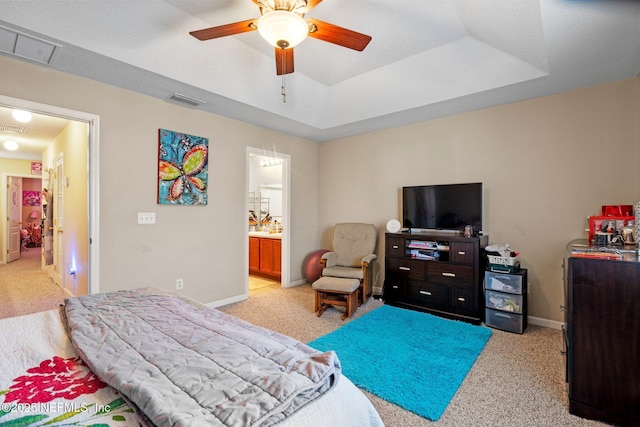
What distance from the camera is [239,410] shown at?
0.76 meters

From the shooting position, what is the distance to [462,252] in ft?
11.1

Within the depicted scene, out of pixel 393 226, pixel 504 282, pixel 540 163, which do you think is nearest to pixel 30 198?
pixel 393 226

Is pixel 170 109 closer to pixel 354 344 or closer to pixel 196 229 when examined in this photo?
pixel 196 229

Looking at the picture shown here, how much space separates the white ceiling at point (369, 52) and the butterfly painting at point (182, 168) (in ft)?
1.47

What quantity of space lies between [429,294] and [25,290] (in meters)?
5.84

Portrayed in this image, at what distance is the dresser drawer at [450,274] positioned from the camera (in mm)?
3334

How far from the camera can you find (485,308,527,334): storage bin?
9.93 ft

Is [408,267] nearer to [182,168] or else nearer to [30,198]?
[182,168]

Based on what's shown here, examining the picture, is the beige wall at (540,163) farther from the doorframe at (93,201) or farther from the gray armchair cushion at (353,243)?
the doorframe at (93,201)

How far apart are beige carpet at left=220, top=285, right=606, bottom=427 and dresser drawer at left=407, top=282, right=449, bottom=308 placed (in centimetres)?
A: 59

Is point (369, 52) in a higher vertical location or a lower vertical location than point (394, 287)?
higher

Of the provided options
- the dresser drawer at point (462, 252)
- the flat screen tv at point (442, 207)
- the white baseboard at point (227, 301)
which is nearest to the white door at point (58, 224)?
the white baseboard at point (227, 301)

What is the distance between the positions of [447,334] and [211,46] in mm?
3643

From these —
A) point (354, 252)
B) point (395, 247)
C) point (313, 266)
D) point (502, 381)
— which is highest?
point (395, 247)
